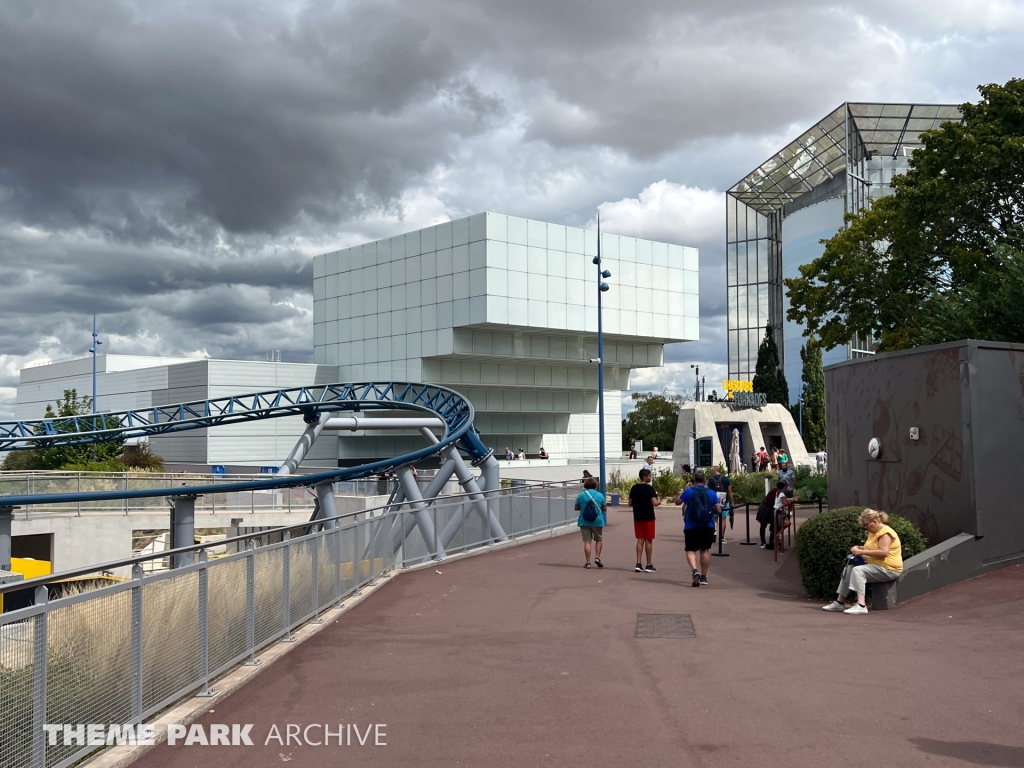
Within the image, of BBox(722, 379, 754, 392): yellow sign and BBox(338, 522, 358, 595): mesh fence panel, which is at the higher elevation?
BBox(722, 379, 754, 392): yellow sign

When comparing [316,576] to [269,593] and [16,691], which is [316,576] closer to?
[269,593]

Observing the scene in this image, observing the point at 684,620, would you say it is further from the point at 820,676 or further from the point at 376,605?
the point at 376,605

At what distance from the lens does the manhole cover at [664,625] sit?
10156mm

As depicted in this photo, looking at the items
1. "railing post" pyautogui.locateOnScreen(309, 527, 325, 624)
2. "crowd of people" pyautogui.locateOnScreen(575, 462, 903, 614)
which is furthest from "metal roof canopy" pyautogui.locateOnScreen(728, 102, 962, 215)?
"railing post" pyautogui.locateOnScreen(309, 527, 325, 624)

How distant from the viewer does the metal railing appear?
5.32m

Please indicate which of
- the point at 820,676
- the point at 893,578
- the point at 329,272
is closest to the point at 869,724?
the point at 820,676

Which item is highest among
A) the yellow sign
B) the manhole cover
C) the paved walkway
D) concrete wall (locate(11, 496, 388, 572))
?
the yellow sign

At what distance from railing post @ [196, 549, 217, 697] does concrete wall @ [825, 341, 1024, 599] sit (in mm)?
8377

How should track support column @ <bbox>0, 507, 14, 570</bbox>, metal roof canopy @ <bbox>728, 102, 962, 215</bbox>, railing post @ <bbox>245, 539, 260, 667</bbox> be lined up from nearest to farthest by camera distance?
railing post @ <bbox>245, 539, 260, 667</bbox>, track support column @ <bbox>0, 507, 14, 570</bbox>, metal roof canopy @ <bbox>728, 102, 962, 215</bbox>

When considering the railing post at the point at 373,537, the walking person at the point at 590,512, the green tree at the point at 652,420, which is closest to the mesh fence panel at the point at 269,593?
the railing post at the point at 373,537

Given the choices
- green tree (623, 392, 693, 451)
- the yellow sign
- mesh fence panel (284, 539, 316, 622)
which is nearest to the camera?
mesh fence panel (284, 539, 316, 622)

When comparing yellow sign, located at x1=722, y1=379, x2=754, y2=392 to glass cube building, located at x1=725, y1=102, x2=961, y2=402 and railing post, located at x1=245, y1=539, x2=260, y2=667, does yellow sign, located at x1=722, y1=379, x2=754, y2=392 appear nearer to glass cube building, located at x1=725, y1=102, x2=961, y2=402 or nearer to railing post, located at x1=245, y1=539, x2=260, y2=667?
glass cube building, located at x1=725, y1=102, x2=961, y2=402

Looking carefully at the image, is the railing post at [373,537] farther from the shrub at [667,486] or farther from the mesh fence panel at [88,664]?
the shrub at [667,486]

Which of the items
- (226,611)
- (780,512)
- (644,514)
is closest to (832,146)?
(780,512)
